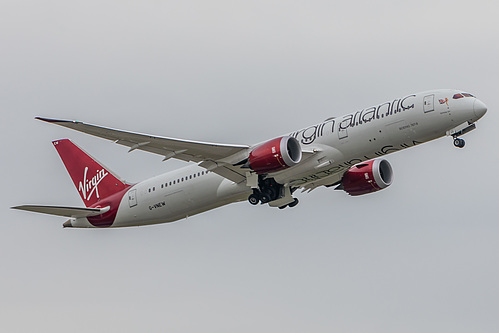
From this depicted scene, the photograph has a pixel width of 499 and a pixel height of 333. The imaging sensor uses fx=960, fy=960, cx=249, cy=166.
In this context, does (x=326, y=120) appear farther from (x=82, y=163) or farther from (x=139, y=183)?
(x=82, y=163)

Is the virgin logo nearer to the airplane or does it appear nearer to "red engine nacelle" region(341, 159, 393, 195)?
the airplane

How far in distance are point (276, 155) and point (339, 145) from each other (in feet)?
10.2

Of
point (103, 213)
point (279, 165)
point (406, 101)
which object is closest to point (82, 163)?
point (103, 213)

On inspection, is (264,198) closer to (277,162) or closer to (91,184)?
(277,162)

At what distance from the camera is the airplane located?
45344 millimetres

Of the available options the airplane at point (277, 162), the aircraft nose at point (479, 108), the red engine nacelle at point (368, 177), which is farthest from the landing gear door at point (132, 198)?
the aircraft nose at point (479, 108)

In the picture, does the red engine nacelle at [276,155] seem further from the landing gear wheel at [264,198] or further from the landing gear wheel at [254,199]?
the landing gear wheel at [254,199]

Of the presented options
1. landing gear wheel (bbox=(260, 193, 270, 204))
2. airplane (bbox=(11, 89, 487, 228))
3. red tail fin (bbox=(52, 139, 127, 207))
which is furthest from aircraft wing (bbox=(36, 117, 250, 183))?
red tail fin (bbox=(52, 139, 127, 207))

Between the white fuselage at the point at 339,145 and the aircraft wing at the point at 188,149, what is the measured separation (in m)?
1.41

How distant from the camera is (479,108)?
44.8 metres

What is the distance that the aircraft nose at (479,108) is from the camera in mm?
44750

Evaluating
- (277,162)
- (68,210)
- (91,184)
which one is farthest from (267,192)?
(91,184)

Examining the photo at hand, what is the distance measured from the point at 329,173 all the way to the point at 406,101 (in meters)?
5.41

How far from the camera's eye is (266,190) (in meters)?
49.7
